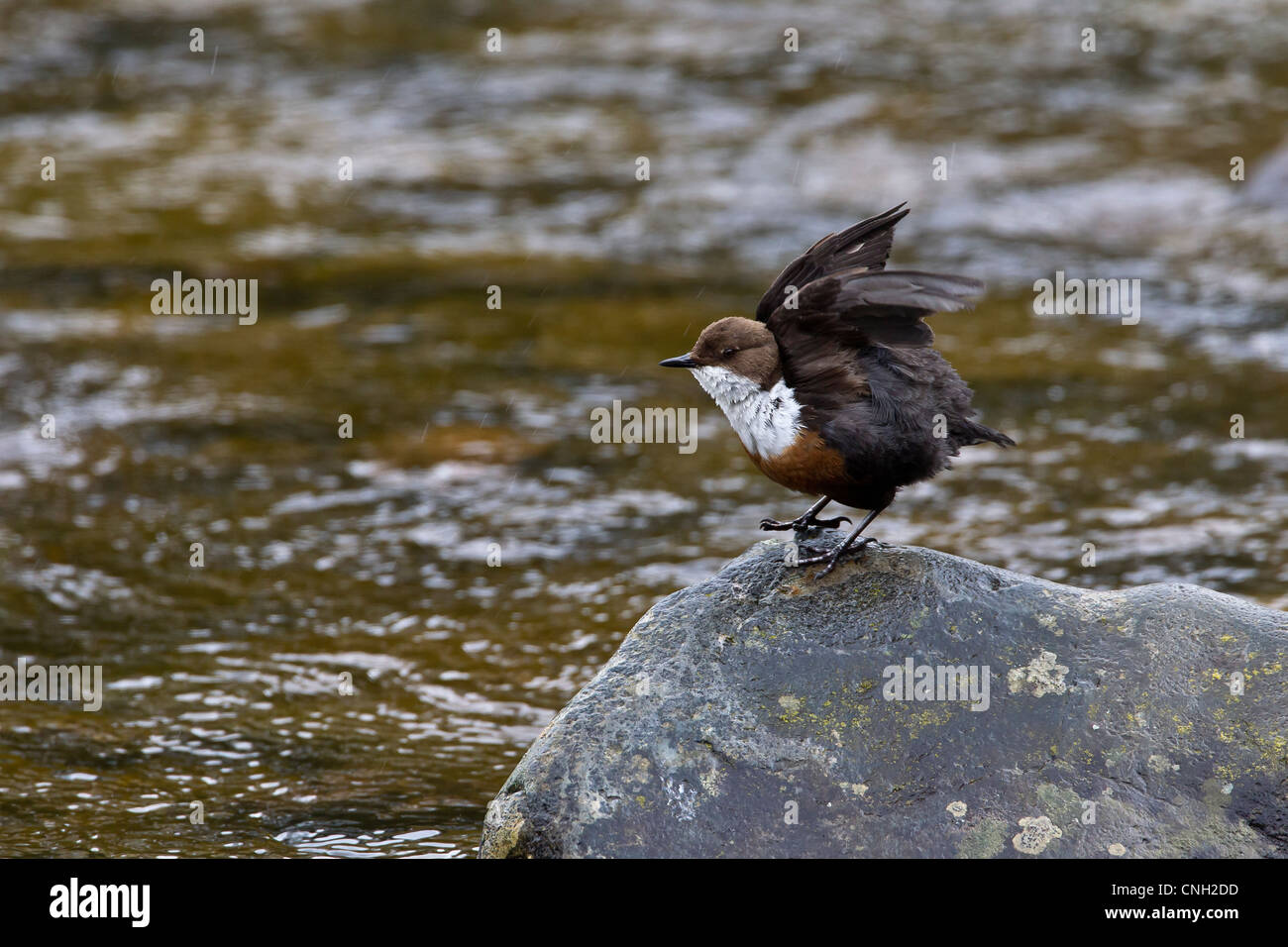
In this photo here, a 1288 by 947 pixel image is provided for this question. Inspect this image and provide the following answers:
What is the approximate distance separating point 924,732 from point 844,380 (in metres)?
1.11

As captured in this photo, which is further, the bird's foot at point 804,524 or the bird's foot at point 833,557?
the bird's foot at point 804,524

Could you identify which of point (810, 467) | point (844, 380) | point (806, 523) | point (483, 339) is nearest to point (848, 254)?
point (844, 380)

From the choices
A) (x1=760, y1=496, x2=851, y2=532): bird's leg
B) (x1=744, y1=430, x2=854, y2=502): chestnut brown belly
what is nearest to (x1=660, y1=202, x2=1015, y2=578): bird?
(x1=744, y1=430, x2=854, y2=502): chestnut brown belly

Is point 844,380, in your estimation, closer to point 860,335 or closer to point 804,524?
point 860,335

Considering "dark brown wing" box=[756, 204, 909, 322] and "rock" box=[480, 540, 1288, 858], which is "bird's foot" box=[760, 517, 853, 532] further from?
"dark brown wing" box=[756, 204, 909, 322]

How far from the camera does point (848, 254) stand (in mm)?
4836

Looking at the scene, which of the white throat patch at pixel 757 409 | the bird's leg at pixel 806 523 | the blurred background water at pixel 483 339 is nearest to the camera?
the white throat patch at pixel 757 409

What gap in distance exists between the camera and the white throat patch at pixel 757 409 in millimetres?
4742

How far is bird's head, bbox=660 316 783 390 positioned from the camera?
4824 millimetres

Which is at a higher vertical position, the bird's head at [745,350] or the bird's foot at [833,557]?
the bird's head at [745,350]

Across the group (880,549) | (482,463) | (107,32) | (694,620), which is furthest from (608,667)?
(107,32)

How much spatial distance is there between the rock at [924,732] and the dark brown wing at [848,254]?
0.97m

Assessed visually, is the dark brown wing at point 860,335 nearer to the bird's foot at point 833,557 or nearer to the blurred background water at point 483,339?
the bird's foot at point 833,557

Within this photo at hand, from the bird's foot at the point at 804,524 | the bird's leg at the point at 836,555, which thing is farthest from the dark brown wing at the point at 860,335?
the bird's foot at the point at 804,524
